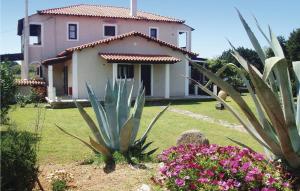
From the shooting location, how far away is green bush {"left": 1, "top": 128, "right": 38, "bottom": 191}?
4.89m

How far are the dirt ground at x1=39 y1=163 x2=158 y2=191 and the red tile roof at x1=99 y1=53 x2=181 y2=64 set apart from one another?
62.9 feet

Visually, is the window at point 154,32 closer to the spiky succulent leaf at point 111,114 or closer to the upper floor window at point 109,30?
the upper floor window at point 109,30

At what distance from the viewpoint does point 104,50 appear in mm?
27312

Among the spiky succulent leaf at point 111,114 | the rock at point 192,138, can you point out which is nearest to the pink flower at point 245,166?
the spiky succulent leaf at point 111,114

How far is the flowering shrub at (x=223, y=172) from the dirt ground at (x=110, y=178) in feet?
2.04

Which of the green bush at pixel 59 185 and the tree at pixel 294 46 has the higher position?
the tree at pixel 294 46

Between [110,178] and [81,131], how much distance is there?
8451mm

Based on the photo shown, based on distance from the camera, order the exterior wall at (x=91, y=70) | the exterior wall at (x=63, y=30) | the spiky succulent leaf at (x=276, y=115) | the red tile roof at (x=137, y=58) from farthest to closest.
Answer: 1. the exterior wall at (x=63, y=30)
2. the exterior wall at (x=91, y=70)
3. the red tile roof at (x=137, y=58)
4. the spiky succulent leaf at (x=276, y=115)

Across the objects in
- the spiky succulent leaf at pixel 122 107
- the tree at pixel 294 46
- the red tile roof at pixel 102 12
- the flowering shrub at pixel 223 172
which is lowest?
the flowering shrub at pixel 223 172

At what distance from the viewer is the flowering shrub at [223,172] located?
4.50 m

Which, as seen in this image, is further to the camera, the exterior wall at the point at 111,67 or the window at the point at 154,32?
the window at the point at 154,32

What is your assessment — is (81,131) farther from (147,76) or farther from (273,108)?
(147,76)

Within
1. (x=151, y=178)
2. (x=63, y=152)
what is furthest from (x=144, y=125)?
(x=151, y=178)

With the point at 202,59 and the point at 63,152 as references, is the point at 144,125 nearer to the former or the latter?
the point at 63,152
